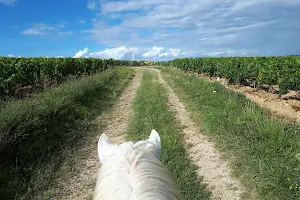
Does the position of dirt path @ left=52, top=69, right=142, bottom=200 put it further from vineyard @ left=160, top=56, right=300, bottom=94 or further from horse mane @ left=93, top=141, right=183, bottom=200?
vineyard @ left=160, top=56, right=300, bottom=94

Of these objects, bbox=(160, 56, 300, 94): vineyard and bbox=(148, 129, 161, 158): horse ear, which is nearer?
bbox=(148, 129, 161, 158): horse ear

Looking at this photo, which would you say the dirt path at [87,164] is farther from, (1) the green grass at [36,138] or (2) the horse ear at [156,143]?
(2) the horse ear at [156,143]

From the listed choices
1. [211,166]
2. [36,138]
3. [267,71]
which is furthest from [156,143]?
[267,71]

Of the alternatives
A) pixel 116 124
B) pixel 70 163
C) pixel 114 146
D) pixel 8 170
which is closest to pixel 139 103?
pixel 116 124

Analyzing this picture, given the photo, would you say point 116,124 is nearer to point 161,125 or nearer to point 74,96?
point 161,125

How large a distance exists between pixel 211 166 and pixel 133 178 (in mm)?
3444

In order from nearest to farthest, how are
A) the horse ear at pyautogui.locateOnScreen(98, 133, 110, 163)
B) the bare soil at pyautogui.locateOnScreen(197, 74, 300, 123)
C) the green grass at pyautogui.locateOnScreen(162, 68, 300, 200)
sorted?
the horse ear at pyautogui.locateOnScreen(98, 133, 110, 163) → the green grass at pyautogui.locateOnScreen(162, 68, 300, 200) → the bare soil at pyautogui.locateOnScreen(197, 74, 300, 123)

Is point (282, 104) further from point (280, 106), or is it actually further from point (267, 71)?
point (267, 71)

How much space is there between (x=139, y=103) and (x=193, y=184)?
561cm

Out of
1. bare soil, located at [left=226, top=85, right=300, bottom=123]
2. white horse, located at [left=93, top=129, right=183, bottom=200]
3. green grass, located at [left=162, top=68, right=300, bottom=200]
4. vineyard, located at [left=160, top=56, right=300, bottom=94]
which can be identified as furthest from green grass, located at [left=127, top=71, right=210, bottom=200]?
vineyard, located at [left=160, top=56, right=300, bottom=94]

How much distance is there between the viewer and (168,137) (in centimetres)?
566

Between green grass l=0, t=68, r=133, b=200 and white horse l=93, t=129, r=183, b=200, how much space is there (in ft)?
8.47

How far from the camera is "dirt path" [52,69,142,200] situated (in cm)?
A: 393

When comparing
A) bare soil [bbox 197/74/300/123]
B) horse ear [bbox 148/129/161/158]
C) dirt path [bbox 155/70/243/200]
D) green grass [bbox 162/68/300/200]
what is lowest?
bare soil [bbox 197/74/300/123]
